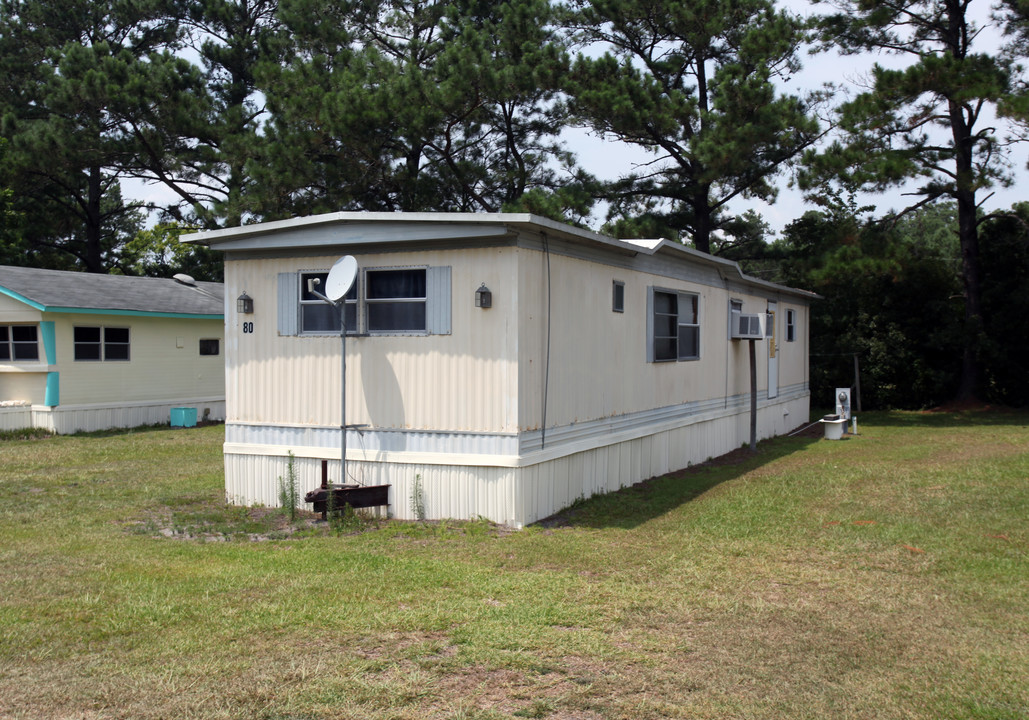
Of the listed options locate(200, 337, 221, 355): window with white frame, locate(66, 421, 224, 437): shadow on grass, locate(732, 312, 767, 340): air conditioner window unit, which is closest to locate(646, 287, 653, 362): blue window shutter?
locate(732, 312, 767, 340): air conditioner window unit

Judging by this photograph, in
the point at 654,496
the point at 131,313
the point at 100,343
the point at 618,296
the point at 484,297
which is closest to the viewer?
the point at 484,297

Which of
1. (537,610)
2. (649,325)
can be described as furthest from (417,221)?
(537,610)

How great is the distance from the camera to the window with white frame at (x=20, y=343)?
1706 centimetres

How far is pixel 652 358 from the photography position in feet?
35.8

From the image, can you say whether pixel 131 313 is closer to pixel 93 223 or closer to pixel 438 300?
pixel 438 300

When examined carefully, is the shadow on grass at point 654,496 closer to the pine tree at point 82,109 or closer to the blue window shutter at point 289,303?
the blue window shutter at point 289,303

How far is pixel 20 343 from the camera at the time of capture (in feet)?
56.1

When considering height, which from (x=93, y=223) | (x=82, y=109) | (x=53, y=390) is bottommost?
(x=53, y=390)

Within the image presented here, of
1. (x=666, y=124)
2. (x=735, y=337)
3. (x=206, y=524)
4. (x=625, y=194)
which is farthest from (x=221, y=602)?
(x=625, y=194)

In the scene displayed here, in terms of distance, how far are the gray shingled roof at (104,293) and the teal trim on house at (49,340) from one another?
448 millimetres

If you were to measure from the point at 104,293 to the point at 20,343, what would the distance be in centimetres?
203

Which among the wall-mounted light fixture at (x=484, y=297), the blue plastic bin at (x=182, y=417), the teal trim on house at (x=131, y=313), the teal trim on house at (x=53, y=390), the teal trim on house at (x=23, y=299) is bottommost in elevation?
the blue plastic bin at (x=182, y=417)

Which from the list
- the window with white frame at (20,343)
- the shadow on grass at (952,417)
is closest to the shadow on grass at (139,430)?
the window with white frame at (20,343)

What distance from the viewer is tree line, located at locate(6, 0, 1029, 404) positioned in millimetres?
20328
